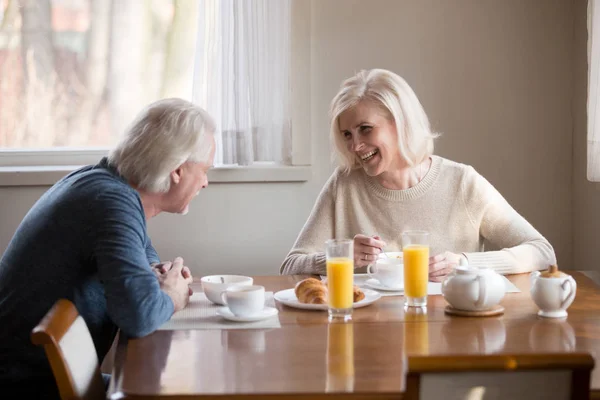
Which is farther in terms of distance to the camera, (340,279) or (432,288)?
(432,288)

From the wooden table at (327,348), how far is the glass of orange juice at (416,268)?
4 cm

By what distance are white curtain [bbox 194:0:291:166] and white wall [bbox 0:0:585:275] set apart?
152mm

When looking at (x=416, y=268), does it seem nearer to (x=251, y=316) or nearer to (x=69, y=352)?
(x=251, y=316)

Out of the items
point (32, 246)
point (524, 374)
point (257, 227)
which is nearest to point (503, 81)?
point (257, 227)

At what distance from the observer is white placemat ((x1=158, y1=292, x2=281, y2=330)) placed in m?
1.74

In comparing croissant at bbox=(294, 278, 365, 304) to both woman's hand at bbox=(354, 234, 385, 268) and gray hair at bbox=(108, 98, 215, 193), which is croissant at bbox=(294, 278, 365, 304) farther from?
gray hair at bbox=(108, 98, 215, 193)

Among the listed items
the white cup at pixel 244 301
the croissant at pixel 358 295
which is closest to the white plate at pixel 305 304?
the croissant at pixel 358 295

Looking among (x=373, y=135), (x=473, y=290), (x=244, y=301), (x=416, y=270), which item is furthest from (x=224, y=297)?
(x=373, y=135)

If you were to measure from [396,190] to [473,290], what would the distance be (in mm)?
926

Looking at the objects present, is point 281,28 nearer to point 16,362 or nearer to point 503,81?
point 503,81

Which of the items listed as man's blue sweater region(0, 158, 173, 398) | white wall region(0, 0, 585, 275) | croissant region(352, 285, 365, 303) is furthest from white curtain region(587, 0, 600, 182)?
man's blue sweater region(0, 158, 173, 398)

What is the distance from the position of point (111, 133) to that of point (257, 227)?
71cm

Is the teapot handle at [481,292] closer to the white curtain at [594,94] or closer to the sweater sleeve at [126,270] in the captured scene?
the sweater sleeve at [126,270]

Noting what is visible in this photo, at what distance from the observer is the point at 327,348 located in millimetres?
1538
